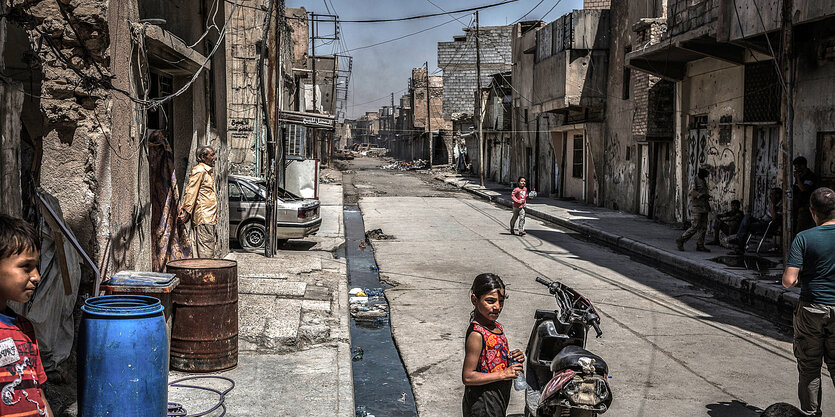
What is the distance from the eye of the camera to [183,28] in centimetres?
1029

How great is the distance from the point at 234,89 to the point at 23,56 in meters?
14.7

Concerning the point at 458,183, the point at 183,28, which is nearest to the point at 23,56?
the point at 183,28

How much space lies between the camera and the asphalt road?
19.7 ft

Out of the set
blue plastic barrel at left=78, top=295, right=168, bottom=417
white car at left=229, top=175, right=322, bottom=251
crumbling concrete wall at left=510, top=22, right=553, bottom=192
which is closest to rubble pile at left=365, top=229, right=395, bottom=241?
white car at left=229, top=175, right=322, bottom=251

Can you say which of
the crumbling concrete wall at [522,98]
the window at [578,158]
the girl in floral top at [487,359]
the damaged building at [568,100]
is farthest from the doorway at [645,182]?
the girl in floral top at [487,359]

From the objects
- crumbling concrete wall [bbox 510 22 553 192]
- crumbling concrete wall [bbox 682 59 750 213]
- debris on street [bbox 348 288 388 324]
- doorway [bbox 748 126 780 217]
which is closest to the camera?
debris on street [bbox 348 288 388 324]

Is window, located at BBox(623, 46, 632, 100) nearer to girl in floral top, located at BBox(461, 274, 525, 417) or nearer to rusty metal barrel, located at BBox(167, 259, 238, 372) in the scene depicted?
rusty metal barrel, located at BBox(167, 259, 238, 372)

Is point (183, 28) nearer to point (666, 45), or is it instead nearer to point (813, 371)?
point (813, 371)

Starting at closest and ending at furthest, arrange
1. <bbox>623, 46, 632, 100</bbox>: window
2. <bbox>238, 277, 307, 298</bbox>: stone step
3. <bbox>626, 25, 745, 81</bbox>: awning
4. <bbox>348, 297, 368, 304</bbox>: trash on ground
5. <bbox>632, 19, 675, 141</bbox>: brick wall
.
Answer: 1. <bbox>238, 277, 307, 298</bbox>: stone step
2. <bbox>348, 297, 368, 304</bbox>: trash on ground
3. <bbox>626, 25, 745, 81</bbox>: awning
4. <bbox>632, 19, 675, 141</bbox>: brick wall
5. <bbox>623, 46, 632, 100</bbox>: window

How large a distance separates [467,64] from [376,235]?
164 feet

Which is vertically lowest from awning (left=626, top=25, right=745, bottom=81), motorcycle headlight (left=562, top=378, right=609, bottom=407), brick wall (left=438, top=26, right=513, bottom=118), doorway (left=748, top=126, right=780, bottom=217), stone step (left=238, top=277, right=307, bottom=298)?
stone step (left=238, top=277, right=307, bottom=298)

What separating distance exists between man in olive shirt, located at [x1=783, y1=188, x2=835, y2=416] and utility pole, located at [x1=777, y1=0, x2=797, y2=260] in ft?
21.0

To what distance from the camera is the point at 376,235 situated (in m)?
17.2

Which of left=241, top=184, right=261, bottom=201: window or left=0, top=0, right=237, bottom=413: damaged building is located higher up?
left=0, top=0, right=237, bottom=413: damaged building
